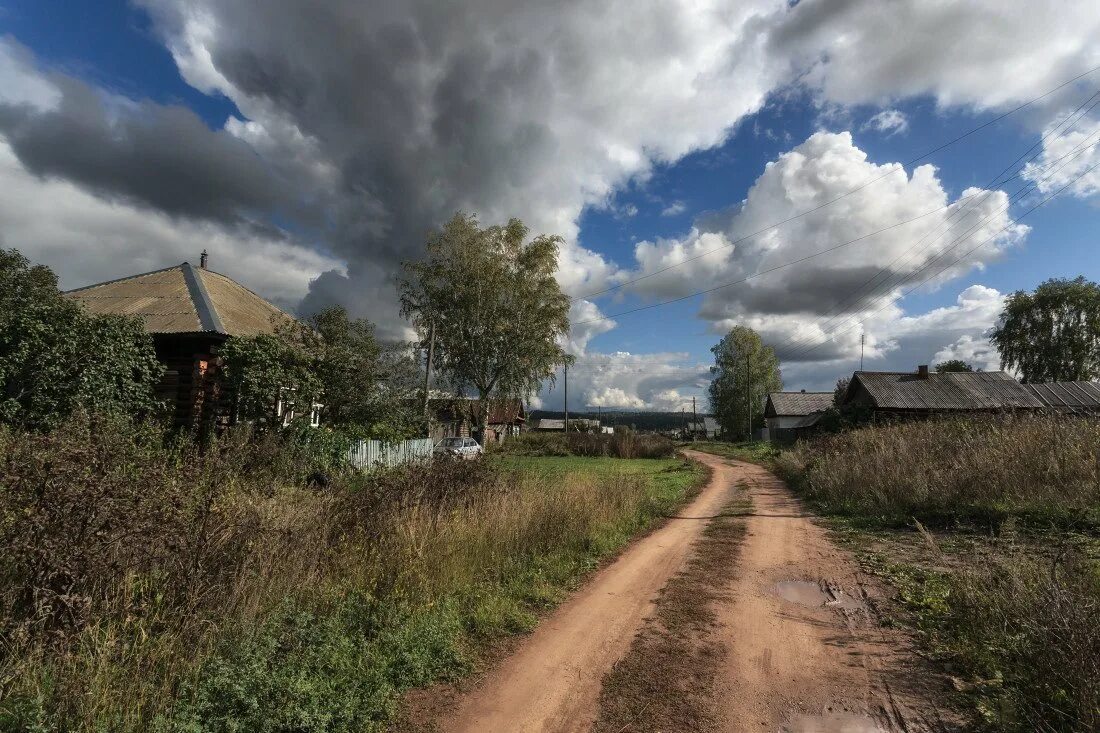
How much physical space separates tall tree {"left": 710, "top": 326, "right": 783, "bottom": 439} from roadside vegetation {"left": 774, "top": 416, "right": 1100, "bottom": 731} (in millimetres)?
46273

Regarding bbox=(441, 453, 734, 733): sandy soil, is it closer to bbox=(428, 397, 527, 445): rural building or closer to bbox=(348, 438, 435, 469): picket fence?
bbox=(348, 438, 435, 469): picket fence

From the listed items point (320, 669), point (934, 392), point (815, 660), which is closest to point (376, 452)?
point (320, 669)

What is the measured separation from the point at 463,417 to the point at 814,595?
32.8 m

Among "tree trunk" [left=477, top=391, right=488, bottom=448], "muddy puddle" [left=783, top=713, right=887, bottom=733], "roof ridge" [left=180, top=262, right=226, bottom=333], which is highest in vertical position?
"roof ridge" [left=180, top=262, right=226, bottom=333]

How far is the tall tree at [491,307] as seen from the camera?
30.3m

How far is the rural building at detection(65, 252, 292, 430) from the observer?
615 inches

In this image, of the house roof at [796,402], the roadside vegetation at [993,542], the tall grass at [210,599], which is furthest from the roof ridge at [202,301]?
the house roof at [796,402]

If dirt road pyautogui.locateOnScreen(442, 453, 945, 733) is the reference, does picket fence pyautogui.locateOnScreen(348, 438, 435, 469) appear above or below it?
A: above

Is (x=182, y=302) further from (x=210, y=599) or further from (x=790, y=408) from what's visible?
(x=790, y=408)

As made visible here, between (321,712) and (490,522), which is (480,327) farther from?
(321,712)

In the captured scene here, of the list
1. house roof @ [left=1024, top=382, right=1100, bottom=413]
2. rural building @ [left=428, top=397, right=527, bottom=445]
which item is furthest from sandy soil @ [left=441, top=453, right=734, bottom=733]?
house roof @ [left=1024, top=382, right=1100, bottom=413]

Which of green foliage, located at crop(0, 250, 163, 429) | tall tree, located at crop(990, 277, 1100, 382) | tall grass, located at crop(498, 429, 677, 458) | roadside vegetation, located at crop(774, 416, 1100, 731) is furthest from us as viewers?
tall tree, located at crop(990, 277, 1100, 382)

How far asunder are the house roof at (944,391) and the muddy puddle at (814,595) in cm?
3077

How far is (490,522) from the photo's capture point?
25.6 feet
